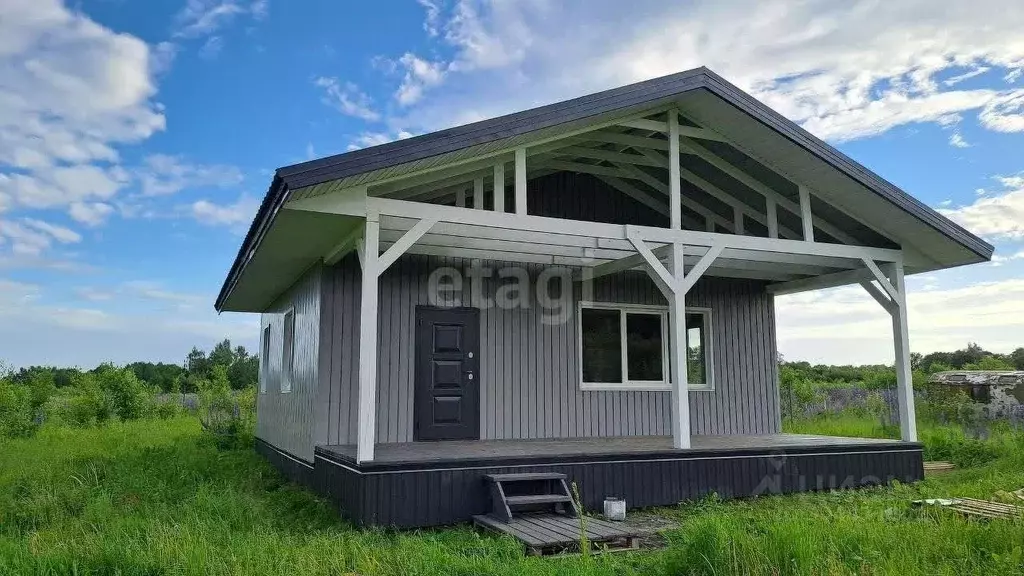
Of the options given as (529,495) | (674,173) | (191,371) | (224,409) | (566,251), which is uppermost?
(674,173)

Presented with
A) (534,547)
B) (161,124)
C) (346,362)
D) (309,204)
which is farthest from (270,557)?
(161,124)

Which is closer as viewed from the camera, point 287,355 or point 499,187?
point 499,187

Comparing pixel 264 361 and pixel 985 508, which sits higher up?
pixel 264 361

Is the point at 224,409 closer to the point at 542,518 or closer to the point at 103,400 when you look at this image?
the point at 103,400

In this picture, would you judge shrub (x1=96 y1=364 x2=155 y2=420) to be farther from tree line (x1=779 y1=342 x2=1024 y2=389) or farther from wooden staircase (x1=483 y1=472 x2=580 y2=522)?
tree line (x1=779 y1=342 x2=1024 y2=389)

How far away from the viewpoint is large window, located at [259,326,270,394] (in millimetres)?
11838

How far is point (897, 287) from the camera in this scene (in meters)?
8.64

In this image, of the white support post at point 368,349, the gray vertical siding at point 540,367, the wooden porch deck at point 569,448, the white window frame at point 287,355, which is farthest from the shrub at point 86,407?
the white support post at point 368,349

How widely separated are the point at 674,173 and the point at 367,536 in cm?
458

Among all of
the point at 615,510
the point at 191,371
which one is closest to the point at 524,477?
the point at 615,510

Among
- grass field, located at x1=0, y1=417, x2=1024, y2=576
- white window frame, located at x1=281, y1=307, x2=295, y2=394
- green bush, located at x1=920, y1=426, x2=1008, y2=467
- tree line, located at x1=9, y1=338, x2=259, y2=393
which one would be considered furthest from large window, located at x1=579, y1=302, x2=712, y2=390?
tree line, located at x1=9, y1=338, x2=259, y2=393

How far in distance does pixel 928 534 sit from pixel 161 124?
45.2 feet

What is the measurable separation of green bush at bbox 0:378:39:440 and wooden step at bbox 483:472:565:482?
1366 cm

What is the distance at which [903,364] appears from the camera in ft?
28.0
